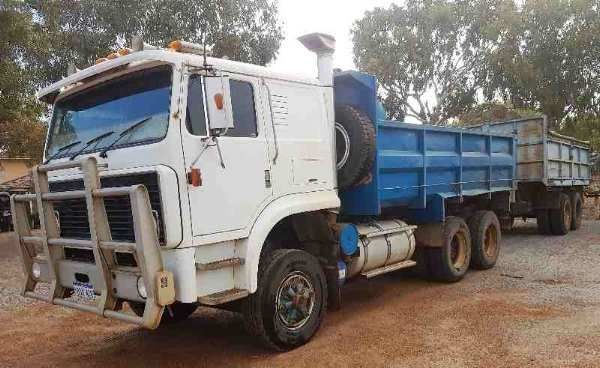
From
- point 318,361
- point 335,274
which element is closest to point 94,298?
point 318,361

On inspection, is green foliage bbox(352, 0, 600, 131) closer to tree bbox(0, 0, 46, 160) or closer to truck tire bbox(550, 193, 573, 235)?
truck tire bbox(550, 193, 573, 235)

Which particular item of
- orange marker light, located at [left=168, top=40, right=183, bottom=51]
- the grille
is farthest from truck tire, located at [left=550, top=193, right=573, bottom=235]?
the grille

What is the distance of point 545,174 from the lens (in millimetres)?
10344

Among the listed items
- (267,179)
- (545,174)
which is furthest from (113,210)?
(545,174)

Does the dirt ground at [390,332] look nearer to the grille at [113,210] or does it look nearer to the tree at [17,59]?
the grille at [113,210]

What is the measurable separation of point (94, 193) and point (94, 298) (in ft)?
3.07

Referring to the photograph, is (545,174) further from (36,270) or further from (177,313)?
(36,270)

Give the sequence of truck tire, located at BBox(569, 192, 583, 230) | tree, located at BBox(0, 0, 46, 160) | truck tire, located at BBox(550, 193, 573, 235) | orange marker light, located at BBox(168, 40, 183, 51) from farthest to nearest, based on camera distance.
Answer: truck tire, located at BBox(569, 192, 583, 230)
truck tire, located at BBox(550, 193, 573, 235)
tree, located at BBox(0, 0, 46, 160)
orange marker light, located at BBox(168, 40, 183, 51)

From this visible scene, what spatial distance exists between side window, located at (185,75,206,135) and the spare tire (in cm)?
197

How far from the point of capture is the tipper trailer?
12.5 ft

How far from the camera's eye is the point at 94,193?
12.4 feet

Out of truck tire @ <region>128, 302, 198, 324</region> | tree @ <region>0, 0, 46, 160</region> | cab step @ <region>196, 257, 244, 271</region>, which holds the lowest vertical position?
truck tire @ <region>128, 302, 198, 324</region>

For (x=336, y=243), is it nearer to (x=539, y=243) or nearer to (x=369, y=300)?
(x=369, y=300)

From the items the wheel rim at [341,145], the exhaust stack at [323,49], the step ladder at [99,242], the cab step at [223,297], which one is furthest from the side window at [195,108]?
the wheel rim at [341,145]
